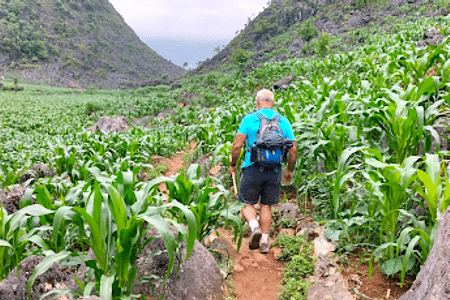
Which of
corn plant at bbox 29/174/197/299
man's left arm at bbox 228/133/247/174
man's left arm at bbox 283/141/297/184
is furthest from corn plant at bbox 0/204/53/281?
man's left arm at bbox 283/141/297/184

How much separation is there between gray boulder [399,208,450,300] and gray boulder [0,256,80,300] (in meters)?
1.98

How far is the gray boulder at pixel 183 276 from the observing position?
2.28 meters

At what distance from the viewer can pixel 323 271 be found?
2.49 meters

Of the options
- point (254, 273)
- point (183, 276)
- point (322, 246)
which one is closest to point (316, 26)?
Answer: point (322, 246)

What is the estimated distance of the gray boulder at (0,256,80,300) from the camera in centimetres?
193

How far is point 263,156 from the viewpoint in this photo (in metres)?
3.00

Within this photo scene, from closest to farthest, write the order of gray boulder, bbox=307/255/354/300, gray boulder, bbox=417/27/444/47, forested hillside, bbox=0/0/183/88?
gray boulder, bbox=307/255/354/300, gray boulder, bbox=417/27/444/47, forested hillside, bbox=0/0/183/88

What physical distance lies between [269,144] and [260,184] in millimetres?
519

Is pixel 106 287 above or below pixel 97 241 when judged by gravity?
below

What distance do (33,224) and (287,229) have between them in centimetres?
247

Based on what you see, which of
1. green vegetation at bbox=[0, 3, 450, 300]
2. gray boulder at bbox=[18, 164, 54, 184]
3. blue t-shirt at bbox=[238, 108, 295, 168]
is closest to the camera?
green vegetation at bbox=[0, 3, 450, 300]

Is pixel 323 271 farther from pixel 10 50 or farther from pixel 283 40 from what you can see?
pixel 10 50

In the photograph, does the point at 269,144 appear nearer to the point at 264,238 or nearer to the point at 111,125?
the point at 264,238

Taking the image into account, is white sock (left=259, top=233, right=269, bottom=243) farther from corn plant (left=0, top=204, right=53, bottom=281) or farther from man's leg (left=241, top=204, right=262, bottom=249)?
corn plant (left=0, top=204, right=53, bottom=281)
